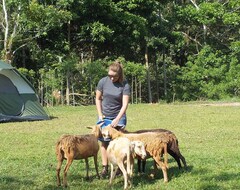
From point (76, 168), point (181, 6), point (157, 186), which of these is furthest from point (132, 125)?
point (181, 6)

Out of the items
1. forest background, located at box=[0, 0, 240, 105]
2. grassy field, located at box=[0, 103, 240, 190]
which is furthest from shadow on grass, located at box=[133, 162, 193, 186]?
forest background, located at box=[0, 0, 240, 105]

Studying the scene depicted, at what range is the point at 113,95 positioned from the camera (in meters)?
6.59

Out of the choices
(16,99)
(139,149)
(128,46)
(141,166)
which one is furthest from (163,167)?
(128,46)

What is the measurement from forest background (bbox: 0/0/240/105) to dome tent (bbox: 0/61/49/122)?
15.0ft

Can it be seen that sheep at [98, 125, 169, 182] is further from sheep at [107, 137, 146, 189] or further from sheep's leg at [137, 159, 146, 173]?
sheep's leg at [137, 159, 146, 173]

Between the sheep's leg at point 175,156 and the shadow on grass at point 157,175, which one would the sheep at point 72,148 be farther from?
the sheep's leg at point 175,156

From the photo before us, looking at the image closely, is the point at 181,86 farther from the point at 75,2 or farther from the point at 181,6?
the point at 75,2

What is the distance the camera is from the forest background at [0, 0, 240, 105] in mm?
20344

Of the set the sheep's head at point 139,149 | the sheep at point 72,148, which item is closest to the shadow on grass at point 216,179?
the sheep's head at point 139,149

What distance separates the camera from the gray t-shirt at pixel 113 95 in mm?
6574

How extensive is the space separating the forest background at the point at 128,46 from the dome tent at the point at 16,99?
456 centimetres

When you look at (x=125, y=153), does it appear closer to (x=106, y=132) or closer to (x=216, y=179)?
(x=106, y=132)

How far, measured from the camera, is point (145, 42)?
23.5m

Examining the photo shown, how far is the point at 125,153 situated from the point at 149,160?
2256 mm
